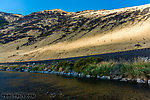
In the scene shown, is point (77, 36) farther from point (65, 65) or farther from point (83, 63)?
point (83, 63)

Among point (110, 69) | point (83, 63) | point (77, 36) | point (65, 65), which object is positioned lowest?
point (110, 69)

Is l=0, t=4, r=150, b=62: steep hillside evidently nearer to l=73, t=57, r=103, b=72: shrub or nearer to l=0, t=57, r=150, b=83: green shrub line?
l=0, t=57, r=150, b=83: green shrub line

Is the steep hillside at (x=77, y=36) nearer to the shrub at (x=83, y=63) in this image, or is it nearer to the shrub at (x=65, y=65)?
the shrub at (x=65, y=65)

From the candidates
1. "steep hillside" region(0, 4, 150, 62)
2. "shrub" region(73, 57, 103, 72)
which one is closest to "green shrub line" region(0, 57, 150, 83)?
"shrub" region(73, 57, 103, 72)

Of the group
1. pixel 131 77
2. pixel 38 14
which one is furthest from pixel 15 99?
pixel 38 14

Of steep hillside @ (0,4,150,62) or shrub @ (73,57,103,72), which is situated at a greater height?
steep hillside @ (0,4,150,62)

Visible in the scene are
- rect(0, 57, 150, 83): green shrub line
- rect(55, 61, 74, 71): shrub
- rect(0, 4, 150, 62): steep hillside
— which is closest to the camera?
rect(0, 57, 150, 83): green shrub line

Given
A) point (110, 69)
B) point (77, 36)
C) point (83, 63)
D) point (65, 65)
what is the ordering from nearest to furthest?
1. point (110, 69)
2. point (83, 63)
3. point (65, 65)
4. point (77, 36)

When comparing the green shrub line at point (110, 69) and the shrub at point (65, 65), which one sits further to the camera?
the shrub at point (65, 65)

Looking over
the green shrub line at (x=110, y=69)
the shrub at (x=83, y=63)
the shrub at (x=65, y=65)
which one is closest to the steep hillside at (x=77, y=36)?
the shrub at (x=65, y=65)

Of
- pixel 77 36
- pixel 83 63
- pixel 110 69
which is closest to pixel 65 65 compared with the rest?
pixel 83 63

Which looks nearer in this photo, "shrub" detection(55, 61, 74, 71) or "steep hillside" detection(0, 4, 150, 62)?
"shrub" detection(55, 61, 74, 71)

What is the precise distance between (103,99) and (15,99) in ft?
25.7

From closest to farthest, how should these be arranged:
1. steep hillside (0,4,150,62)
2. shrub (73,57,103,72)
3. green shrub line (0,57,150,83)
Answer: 1. green shrub line (0,57,150,83)
2. shrub (73,57,103,72)
3. steep hillside (0,4,150,62)
